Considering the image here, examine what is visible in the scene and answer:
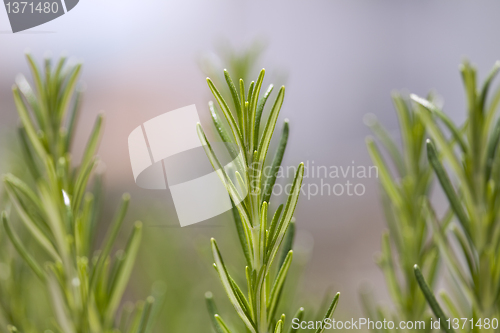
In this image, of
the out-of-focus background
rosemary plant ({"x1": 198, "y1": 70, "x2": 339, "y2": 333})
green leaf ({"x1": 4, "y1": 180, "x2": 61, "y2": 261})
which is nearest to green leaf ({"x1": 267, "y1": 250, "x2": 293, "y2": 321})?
rosemary plant ({"x1": 198, "y1": 70, "x2": 339, "y2": 333})

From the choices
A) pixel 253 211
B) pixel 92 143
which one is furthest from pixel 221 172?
pixel 92 143

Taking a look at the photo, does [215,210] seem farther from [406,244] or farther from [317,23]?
[317,23]

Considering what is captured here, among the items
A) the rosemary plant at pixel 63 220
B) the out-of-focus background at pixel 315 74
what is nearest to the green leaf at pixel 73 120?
the rosemary plant at pixel 63 220

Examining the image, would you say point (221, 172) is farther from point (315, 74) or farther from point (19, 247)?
point (315, 74)

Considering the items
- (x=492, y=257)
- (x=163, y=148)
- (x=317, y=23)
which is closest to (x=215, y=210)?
(x=163, y=148)

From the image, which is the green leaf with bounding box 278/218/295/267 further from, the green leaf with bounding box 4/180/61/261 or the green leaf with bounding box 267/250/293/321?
the green leaf with bounding box 4/180/61/261

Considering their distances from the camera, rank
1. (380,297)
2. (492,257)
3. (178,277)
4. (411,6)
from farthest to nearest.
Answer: (411,6) → (380,297) → (178,277) → (492,257)
